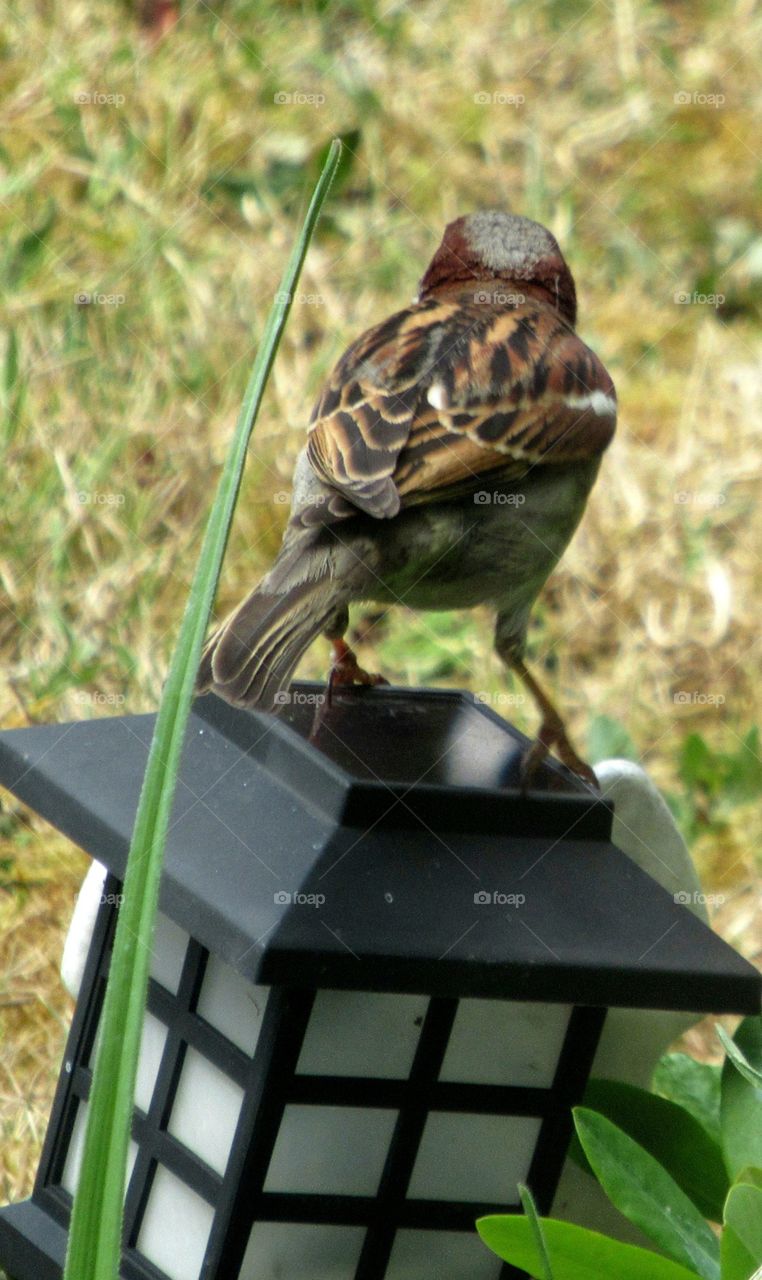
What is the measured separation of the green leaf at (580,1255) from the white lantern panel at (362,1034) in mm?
228

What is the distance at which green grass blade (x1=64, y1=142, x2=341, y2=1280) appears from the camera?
1.48m

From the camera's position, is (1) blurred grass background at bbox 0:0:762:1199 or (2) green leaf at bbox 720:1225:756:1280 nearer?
(2) green leaf at bbox 720:1225:756:1280

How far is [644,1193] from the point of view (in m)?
2.07

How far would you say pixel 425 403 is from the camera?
284 cm

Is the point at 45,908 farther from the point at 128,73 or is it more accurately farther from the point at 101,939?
the point at 128,73

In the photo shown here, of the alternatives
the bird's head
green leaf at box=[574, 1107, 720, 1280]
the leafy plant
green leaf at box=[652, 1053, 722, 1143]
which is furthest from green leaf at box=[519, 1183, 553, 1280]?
the bird's head

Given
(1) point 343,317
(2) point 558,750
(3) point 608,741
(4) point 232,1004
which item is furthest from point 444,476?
(1) point 343,317

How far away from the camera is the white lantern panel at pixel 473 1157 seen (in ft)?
7.04

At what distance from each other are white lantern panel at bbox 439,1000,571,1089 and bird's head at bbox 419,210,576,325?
1.71m

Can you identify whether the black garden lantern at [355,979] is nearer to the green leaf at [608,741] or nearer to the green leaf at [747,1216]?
the green leaf at [747,1216]

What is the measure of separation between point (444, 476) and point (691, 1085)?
3.19ft

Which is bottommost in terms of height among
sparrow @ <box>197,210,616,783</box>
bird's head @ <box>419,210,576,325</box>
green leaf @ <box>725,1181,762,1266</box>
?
green leaf @ <box>725,1181,762,1266</box>

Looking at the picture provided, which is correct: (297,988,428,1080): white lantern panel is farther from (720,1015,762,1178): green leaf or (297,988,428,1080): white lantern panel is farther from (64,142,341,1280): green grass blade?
(64,142,341,1280): green grass blade

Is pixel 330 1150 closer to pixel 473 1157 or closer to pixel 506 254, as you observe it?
pixel 473 1157
